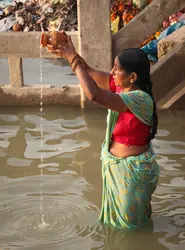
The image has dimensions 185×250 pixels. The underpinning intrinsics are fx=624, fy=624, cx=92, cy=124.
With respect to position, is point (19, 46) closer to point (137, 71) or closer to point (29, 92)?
point (29, 92)

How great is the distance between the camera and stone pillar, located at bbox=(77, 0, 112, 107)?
7660mm

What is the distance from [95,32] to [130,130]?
354 cm

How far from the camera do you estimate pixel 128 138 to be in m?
4.49

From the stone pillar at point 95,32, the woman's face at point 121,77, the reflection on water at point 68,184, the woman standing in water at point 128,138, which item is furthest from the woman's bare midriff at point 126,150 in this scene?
the stone pillar at point 95,32

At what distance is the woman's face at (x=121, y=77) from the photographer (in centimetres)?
440

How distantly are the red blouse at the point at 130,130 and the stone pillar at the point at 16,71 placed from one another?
379 cm

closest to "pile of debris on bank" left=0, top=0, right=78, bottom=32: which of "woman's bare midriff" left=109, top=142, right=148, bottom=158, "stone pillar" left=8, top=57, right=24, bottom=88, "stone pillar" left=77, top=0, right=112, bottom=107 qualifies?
"stone pillar" left=8, top=57, right=24, bottom=88

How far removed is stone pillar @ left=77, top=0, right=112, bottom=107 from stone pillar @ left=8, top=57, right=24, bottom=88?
854 millimetres

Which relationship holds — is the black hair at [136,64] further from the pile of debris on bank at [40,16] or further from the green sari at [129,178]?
the pile of debris on bank at [40,16]

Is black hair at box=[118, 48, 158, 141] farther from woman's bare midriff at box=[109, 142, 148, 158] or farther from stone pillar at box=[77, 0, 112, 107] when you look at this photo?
stone pillar at box=[77, 0, 112, 107]

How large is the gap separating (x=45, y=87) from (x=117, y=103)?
4060mm

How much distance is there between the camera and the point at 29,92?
27.0 ft

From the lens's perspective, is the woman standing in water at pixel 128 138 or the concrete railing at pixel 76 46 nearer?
the woman standing in water at pixel 128 138

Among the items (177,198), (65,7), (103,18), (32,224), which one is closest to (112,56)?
(103,18)
